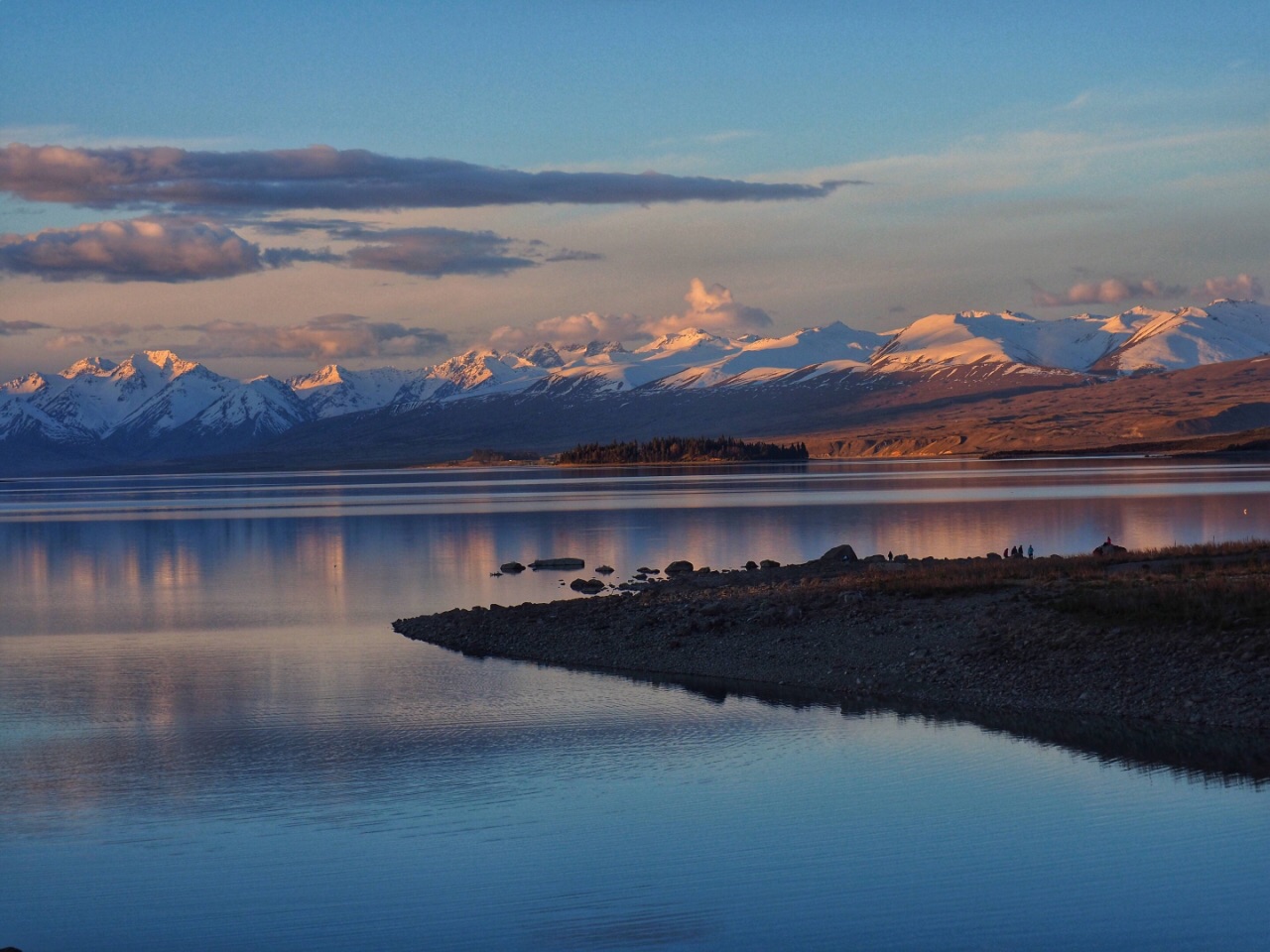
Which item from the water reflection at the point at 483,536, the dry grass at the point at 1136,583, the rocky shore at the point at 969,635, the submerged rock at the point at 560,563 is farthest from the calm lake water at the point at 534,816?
the submerged rock at the point at 560,563

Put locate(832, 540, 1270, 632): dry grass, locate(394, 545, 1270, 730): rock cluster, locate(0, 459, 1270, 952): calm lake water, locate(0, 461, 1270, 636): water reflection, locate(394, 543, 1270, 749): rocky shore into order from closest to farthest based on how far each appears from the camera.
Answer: locate(0, 459, 1270, 952): calm lake water < locate(394, 545, 1270, 730): rock cluster < locate(394, 543, 1270, 749): rocky shore < locate(832, 540, 1270, 632): dry grass < locate(0, 461, 1270, 636): water reflection

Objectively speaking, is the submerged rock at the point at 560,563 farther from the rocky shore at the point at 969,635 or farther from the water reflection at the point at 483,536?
the rocky shore at the point at 969,635

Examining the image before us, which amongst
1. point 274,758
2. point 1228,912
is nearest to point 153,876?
point 274,758

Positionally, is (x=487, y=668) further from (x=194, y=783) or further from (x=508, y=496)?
(x=508, y=496)

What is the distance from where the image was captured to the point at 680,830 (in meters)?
16.7

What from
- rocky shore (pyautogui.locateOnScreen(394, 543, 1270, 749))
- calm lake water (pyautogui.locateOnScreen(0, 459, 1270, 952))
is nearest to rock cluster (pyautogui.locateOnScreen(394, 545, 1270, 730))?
rocky shore (pyautogui.locateOnScreen(394, 543, 1270, 749))

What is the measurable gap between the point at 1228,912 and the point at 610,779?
813 cm

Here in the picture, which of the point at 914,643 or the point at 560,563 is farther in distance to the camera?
the point at 560,563

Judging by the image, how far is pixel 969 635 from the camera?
25.5m

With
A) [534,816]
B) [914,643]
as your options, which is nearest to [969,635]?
[914,643]

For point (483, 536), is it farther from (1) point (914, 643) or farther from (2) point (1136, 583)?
(2) point (1136, 583)

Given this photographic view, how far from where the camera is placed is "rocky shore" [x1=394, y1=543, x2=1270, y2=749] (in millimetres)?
22062

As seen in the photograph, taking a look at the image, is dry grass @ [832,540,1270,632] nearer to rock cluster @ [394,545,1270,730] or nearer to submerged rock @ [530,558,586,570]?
rock cluster @ [394,545,1270,730]

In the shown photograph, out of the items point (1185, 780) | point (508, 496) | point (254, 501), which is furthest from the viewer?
point (254, 501)
